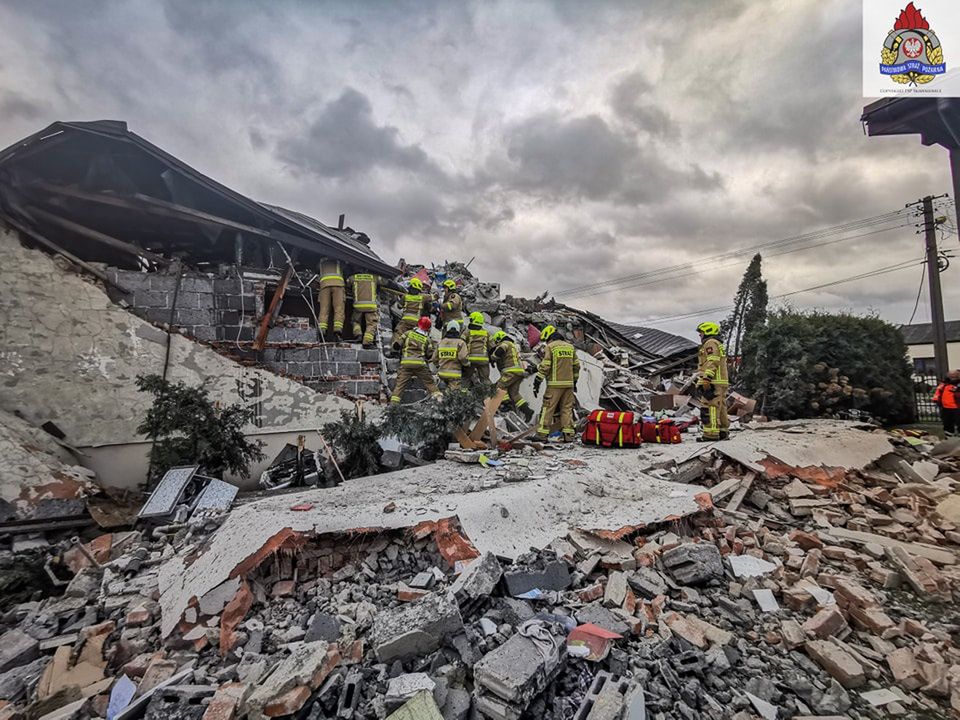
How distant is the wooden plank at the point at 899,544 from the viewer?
3514mm

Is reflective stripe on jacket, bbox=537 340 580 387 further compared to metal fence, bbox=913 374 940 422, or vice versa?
metal fence, bbox=913 374 940 422

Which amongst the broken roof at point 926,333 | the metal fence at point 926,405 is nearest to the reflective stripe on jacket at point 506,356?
the metal fence at point 926,405

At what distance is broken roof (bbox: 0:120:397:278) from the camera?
585 centimetres

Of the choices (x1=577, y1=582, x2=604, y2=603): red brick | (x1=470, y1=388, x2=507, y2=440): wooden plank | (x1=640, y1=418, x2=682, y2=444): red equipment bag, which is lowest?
(x1=577, y1=582, x2=604, y2=603): red brick

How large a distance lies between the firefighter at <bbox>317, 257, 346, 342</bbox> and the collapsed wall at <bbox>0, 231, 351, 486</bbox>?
6.14 feet

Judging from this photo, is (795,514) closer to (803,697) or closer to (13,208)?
(803,697)

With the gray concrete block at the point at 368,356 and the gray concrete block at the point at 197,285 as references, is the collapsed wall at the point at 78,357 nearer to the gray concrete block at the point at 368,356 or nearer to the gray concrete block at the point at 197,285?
the gray concrete block at the point at 197,285

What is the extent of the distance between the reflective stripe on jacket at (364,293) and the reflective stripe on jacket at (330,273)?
279 millimetres

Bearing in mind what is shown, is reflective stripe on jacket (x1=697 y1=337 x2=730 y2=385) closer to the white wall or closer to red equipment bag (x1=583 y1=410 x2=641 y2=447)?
red equipment bag (x1=583 y1=410 x2=641 y2=447)

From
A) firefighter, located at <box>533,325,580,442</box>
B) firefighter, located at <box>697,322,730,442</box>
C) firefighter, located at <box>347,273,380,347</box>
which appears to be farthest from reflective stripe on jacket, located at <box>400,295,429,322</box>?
firefighter, located at <box>697,322,730,442</box>

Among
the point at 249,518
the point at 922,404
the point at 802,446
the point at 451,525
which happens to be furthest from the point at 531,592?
the point at 922,404

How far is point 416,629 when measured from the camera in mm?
2273

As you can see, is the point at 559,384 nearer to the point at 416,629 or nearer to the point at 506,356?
the point at 506,356

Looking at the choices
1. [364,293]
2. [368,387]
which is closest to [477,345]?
[368,387]
